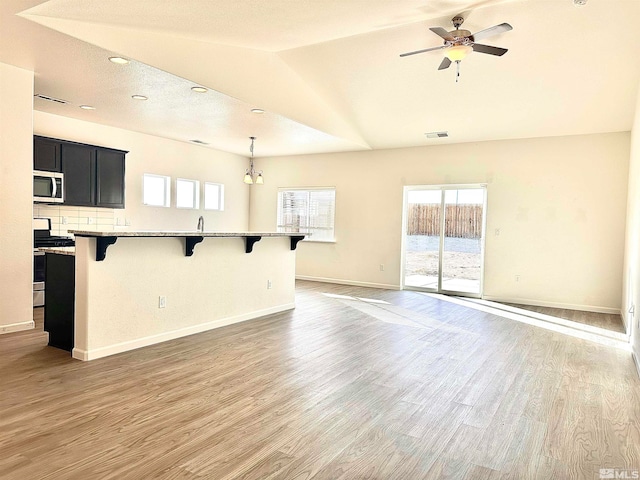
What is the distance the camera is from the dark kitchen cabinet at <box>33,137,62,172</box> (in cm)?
576

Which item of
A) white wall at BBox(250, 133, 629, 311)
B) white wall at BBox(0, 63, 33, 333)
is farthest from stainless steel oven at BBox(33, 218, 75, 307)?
white wall at BBox(250, 133, 629, 311)

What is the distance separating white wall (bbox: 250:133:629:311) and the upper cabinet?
4155 millimetres

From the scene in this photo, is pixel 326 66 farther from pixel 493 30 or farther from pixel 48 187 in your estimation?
pixel 48 187

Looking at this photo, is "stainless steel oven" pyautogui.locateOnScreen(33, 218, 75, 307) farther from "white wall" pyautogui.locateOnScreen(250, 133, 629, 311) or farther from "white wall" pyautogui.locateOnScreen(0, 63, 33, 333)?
"white wall" pyautogui.locateOnScreen(250, 133, 629, 311)

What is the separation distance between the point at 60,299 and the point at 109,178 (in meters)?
3.28

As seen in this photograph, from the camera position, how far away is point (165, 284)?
4.29 meters

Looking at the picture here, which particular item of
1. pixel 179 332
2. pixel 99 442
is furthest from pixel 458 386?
pixel 179 332

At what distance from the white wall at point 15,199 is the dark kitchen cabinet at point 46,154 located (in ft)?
4.42

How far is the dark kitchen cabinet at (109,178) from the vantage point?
6.59 m

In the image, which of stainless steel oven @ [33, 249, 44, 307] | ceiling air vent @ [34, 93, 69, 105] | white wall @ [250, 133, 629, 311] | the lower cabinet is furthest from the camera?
white wall @ [250, 133, 629, 311]

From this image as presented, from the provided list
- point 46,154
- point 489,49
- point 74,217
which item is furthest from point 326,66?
point 74,217

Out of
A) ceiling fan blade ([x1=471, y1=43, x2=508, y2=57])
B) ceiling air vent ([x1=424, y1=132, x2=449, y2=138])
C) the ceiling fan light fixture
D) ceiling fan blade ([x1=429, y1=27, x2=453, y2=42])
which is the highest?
ceiling fan blade ([x1=429, y1=27, x2=453, y2=42])

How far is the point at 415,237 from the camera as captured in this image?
26.9ft

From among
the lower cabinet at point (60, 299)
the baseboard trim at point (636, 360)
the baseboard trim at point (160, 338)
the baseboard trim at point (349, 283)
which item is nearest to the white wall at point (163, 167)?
the baseboard trim at point (349, 283)
